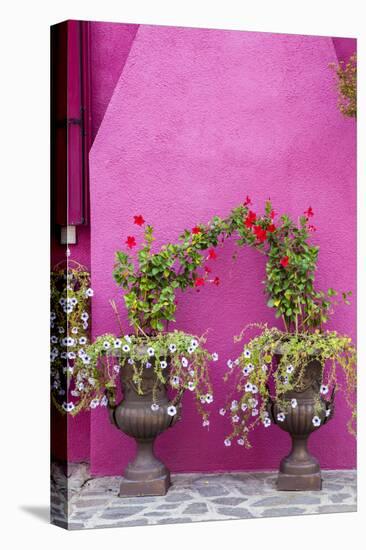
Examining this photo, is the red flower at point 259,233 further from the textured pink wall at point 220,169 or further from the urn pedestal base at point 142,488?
the urn pedestal base at point 142,488

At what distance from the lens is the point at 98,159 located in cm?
533

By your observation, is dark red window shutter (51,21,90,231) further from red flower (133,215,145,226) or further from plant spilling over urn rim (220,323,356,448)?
plant spilling over urn rim (220,323,356,448)

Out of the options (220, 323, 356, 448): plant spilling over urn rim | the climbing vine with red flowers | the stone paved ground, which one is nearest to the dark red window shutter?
the climbing vine with red flowers

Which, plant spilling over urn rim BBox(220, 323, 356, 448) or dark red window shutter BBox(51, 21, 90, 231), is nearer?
dark red window shutter BBox(51, 21, 90, 231)

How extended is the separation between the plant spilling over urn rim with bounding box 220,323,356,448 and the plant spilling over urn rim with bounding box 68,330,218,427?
23 cm

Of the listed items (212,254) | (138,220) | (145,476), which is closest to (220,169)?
(212,254)

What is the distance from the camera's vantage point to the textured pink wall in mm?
5438

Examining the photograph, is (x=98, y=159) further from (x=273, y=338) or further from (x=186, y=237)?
(x=273, y=338)

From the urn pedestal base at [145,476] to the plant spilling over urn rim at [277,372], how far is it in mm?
490

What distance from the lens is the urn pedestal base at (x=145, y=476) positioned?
532 centimetres

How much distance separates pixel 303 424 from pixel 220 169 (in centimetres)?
159

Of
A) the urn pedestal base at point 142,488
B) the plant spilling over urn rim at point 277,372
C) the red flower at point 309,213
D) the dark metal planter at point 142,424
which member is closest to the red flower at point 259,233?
the red flower at point 309,213

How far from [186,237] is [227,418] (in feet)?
3.69

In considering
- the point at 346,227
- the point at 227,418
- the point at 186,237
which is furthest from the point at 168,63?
the point at 227,418
